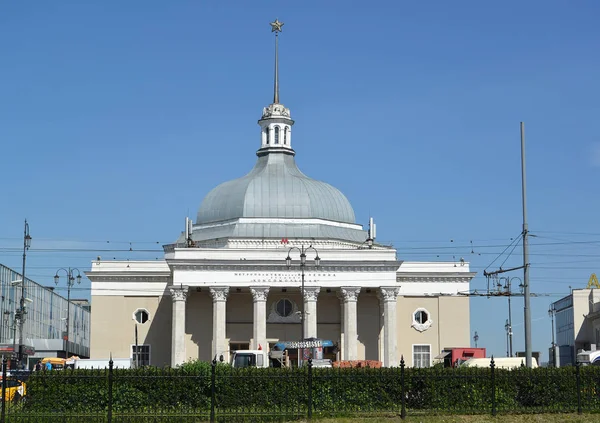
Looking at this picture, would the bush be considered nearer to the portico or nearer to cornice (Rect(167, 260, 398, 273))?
the portico

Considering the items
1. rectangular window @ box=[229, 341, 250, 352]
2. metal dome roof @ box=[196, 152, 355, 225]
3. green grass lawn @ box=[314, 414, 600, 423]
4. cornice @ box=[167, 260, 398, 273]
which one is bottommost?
green grass lawn @ box=[314, 414, 600, 423]

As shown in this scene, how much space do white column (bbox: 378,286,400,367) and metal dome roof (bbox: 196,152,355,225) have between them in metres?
9.30

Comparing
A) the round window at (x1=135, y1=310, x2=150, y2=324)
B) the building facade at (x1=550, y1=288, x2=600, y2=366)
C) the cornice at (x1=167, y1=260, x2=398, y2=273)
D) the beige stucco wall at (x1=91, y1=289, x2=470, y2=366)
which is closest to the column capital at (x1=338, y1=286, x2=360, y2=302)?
the cornice at (x1=167, y1=260, x2=398, y2=273)

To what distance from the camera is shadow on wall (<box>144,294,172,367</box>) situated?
247ft

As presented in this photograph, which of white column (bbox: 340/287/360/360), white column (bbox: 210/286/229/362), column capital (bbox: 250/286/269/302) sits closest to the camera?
white column (bbox: 210/286/229/362)

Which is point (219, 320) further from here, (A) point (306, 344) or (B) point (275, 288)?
(A) point (306, 344)

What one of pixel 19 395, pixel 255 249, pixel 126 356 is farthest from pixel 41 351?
pixel 19 395

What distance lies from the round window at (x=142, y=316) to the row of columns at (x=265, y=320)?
4940 millimetres

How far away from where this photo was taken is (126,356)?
247 feet

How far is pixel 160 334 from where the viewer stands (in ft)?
248

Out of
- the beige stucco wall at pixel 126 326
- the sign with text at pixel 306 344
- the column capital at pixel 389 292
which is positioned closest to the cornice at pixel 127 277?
the beige stucco wall at pixel 126 326

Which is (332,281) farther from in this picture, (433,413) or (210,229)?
(433,413)

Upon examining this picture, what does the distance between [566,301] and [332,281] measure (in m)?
64.1

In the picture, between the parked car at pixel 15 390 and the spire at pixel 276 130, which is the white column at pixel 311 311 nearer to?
the spire at pixel 276 130
